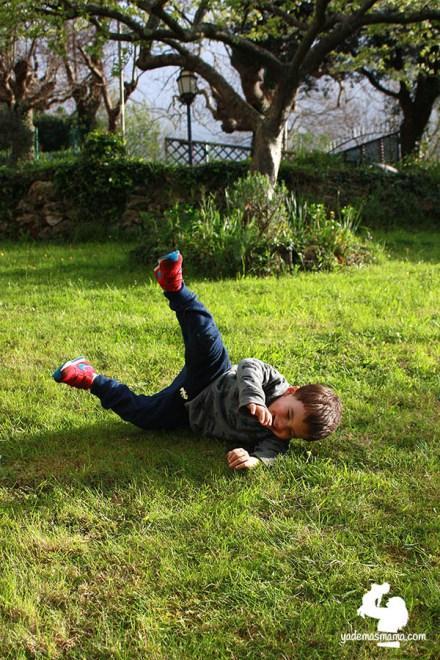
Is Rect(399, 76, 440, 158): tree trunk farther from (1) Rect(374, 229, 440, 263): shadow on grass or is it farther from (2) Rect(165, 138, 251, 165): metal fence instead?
(1) Rect(374, 229, 440, 263): shadow on grass

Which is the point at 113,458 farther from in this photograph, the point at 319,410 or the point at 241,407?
the point at 319,410

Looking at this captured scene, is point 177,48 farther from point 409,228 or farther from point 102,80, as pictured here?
point 102,80

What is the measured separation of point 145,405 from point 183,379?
9.4 inches

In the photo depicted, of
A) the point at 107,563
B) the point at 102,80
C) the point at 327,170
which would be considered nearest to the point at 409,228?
the point at 327,170

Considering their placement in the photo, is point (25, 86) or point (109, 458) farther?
point (25, 86)

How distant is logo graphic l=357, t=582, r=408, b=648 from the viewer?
1.77 metres

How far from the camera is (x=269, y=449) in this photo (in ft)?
9.17

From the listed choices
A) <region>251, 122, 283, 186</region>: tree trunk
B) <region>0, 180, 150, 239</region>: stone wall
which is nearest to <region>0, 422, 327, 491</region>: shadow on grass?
<region>251, 122, 283, 186</region>: tree trunk

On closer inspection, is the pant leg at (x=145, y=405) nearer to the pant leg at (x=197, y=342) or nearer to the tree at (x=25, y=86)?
the pant leg at (x=197, y=342)

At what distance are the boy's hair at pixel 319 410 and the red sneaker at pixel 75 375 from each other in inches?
43.6

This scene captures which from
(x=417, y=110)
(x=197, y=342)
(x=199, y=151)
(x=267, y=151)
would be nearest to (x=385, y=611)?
(x=197, y=342)

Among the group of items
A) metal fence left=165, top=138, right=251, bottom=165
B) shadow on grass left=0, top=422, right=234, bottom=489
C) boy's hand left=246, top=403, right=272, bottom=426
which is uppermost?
metal fence left=165, top=138, right=251, bottom=165

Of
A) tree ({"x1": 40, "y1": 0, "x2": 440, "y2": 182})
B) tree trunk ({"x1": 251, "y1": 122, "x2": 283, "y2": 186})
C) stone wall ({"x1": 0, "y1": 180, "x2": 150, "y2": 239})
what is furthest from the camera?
stone wall ({"x1": 0, "y1": 180, "x2": 150, "y2": 239})

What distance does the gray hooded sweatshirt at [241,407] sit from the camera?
2773mm
